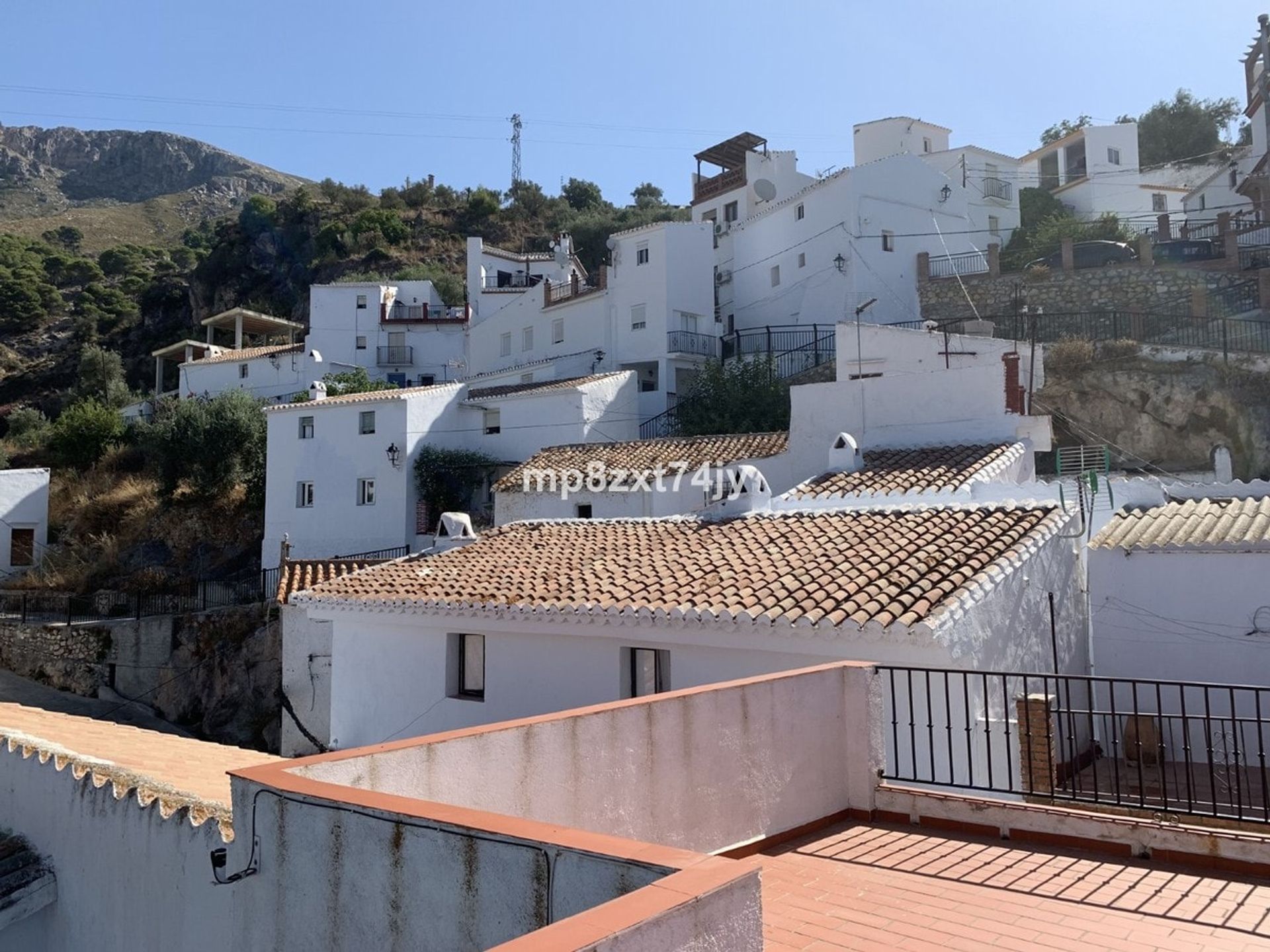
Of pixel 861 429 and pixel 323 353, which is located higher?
pixel 323 353

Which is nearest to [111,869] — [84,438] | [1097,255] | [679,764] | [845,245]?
[679,764]

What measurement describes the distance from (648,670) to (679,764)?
4.89 m

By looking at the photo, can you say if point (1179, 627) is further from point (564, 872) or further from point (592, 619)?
point (564, 872)

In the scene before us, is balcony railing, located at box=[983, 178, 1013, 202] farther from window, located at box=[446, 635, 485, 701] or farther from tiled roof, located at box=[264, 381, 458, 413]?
window, located at box=[446, 635, 485, 701]

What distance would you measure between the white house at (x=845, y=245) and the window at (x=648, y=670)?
936 inches

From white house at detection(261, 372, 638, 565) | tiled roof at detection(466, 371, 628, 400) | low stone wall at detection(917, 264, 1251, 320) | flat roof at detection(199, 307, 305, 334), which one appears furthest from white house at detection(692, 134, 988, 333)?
flat roof at detection(199, 307, 305, 334)

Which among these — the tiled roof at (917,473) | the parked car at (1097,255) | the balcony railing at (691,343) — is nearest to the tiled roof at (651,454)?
the tiled roof at (917,473)

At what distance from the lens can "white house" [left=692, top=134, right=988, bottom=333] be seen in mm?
33875

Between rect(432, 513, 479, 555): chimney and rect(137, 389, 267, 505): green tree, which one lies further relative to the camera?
rect(137, 389, 267, 505): green tree

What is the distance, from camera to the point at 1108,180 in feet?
144

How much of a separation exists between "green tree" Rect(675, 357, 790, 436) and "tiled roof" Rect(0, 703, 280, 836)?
1998 cm

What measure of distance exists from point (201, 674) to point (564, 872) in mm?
25784

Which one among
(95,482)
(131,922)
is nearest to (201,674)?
(95,482)

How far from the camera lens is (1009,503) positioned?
39.7ft
